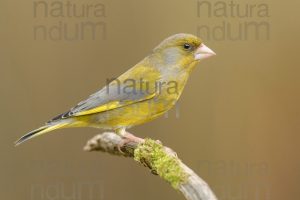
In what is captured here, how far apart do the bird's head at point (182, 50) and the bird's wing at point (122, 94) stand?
149 millimetres

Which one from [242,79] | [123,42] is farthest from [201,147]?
[123,42]

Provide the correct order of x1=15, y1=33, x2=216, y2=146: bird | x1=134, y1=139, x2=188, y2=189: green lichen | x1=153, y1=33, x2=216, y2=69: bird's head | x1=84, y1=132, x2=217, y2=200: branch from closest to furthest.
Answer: x1=84, y1=132, x2=217, y2=200: branch
x1=134, y1=139, x2=188, y2=189: green lichen
x1=15, y1=33, x2=216, y2=146: bird
x1=153, y1=33, x2=216, y2=69: bird's head

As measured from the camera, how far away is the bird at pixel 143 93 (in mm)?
4051

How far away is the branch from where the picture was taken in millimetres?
2564

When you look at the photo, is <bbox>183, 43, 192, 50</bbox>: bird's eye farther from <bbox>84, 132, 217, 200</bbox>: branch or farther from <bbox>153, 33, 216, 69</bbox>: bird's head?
<bbox>84, 132, 217, 200</bbox>: branch

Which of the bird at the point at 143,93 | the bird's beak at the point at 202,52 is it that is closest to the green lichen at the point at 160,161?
the bird at the point at 143,93

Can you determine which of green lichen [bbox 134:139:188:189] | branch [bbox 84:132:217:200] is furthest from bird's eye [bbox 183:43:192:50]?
green lichen [bbox 134:139:188:189]

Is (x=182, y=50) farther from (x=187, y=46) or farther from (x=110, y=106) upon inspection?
(x=110, y=106)

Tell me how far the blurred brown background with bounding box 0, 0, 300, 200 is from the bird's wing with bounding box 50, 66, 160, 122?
91cm

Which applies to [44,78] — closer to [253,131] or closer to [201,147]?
[201,147]

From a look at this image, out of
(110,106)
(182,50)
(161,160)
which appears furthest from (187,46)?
(161,160)

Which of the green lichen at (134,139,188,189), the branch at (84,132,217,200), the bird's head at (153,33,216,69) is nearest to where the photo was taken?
the branch at (84,132,217,200)

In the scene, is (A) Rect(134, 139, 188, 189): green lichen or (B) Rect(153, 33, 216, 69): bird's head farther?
(B) Rect(153, 33, 216, 69): bird's head

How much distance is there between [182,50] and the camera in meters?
4.22
